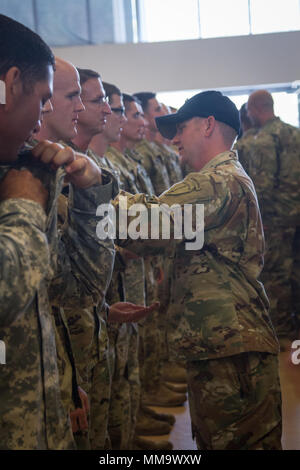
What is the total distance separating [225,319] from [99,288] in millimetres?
557

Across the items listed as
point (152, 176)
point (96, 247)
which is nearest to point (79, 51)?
point (152, 176)

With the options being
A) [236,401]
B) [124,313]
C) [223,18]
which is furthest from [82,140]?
[223,18]

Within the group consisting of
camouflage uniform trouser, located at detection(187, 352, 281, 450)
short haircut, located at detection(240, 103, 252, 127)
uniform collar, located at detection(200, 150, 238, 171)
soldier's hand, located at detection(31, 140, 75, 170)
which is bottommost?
camouflage uniform trouser, located at detection(187, 352, 281, 450)

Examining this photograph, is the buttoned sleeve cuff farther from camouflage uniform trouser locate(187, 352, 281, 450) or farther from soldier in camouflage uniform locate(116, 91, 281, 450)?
camouflage uniform trouser locate(187, 352, 281, 450)

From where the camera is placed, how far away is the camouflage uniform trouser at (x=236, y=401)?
1.97 metres

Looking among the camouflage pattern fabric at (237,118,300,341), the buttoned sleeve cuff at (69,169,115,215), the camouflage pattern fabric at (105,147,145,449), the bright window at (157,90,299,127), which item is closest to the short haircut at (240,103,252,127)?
the camouflage pattern fabric at (237,118,300,341)

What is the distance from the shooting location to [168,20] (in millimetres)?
10289

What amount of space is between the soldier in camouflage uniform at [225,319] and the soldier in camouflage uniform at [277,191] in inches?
115

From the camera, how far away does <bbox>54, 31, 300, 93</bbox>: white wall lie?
977 cm

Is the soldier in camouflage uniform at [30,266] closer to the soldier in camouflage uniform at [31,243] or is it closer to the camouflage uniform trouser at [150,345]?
the soldier in camouflage uniform at [31,243]

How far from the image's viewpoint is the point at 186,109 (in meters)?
2.19

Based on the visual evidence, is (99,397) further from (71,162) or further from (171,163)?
(171,163)

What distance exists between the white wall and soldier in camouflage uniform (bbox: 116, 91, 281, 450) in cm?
813

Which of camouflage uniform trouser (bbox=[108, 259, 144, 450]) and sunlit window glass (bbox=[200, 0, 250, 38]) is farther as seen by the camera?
sunlit window glass (bbox=[200, 0, 250, 38])
